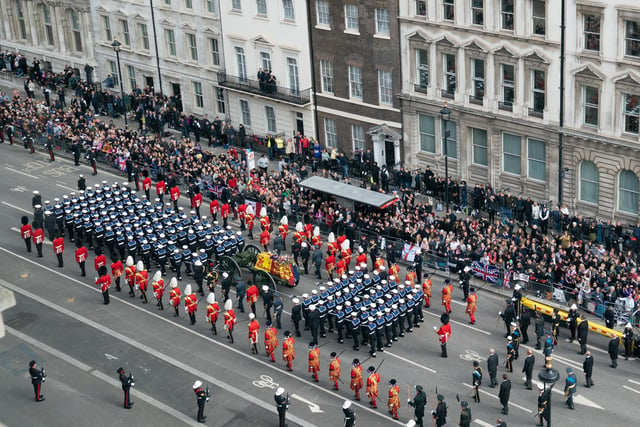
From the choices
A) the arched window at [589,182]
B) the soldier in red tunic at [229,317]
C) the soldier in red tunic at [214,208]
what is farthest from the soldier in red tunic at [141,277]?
the arched window at [589,182]

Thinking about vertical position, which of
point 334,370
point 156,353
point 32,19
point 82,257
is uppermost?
point 32,19

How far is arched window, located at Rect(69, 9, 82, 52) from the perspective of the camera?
82.5 meters

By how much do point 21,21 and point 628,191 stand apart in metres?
54.3

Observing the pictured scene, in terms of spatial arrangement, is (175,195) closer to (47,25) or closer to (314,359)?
(314,359)

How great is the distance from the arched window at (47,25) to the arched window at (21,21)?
8.97 ft

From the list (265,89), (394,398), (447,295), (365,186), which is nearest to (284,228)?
(365,186)

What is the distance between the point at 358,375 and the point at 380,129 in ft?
74.9

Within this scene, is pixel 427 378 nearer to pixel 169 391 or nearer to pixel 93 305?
pixel 169 391

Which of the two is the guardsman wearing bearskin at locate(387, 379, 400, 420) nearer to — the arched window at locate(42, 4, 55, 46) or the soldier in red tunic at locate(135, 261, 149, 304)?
the soldier in red tunic at locate(135, 261, 149, 304)

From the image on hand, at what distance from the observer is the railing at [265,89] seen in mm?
65188

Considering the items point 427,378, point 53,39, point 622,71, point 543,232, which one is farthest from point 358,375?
point 53,39

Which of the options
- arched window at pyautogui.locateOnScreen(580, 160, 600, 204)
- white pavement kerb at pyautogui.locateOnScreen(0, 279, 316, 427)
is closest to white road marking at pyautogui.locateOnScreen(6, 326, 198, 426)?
white pavement kerb at pyautogui.locateOnScreen(0, 279, 316, 427)

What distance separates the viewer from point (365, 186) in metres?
59.3

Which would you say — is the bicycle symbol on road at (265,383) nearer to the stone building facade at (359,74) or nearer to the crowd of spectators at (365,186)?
the crowd of spectators at (365,186)
